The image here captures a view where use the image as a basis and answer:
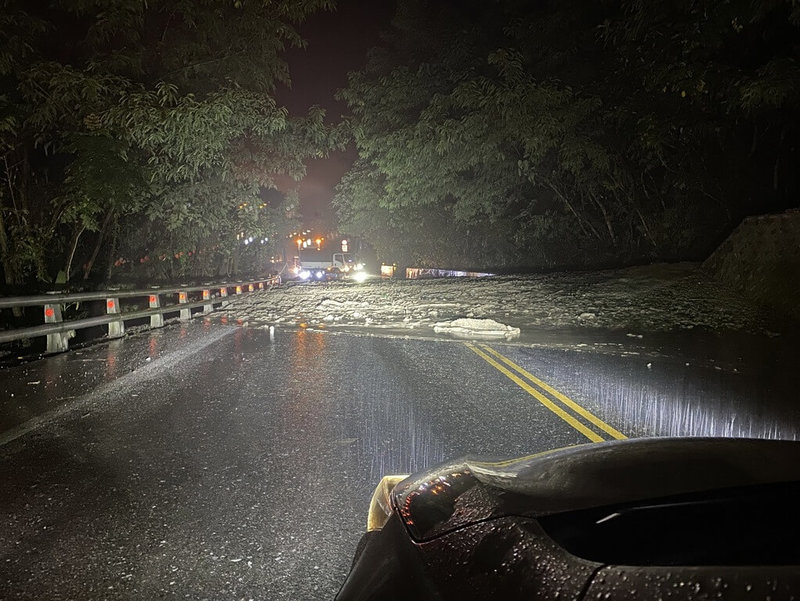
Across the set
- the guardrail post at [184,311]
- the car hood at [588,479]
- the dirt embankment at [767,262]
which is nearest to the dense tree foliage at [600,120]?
the dirt embankment at [767,262]

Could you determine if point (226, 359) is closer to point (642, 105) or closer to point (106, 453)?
point (106, 453)

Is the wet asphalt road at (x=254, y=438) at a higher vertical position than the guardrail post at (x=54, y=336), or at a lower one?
lower

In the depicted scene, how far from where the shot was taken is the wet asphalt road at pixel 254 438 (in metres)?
3.15

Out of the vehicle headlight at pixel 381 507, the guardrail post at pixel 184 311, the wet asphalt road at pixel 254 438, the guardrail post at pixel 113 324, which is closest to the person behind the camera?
the vehicle headlight at pixel 381 507

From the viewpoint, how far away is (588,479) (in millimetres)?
1824

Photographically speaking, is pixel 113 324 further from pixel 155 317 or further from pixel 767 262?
pixel 767 262

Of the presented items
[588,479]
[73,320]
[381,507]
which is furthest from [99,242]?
[588,479]

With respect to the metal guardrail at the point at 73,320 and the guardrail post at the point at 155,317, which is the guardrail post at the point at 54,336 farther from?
the guardrail post at the point at 155,317

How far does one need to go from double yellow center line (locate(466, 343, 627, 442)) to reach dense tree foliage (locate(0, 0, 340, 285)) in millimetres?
9083

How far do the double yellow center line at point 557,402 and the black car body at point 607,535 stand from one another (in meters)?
3.53

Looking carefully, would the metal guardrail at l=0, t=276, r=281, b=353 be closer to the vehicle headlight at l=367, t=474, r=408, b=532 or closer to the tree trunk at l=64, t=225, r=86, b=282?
the tree trunk at l=64, t=225, r=86, b=282

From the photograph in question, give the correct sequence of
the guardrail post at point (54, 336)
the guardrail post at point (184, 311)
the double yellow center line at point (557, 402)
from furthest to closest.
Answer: the guardrail post at point (184, 311)
the guardrail post at point (54, 336)
the double yellow center line at point (557, 402)

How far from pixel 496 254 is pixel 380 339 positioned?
99.9ft

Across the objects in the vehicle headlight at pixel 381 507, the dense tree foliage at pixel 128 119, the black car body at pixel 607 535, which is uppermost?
the dense tree foliage at pixel 128 119
